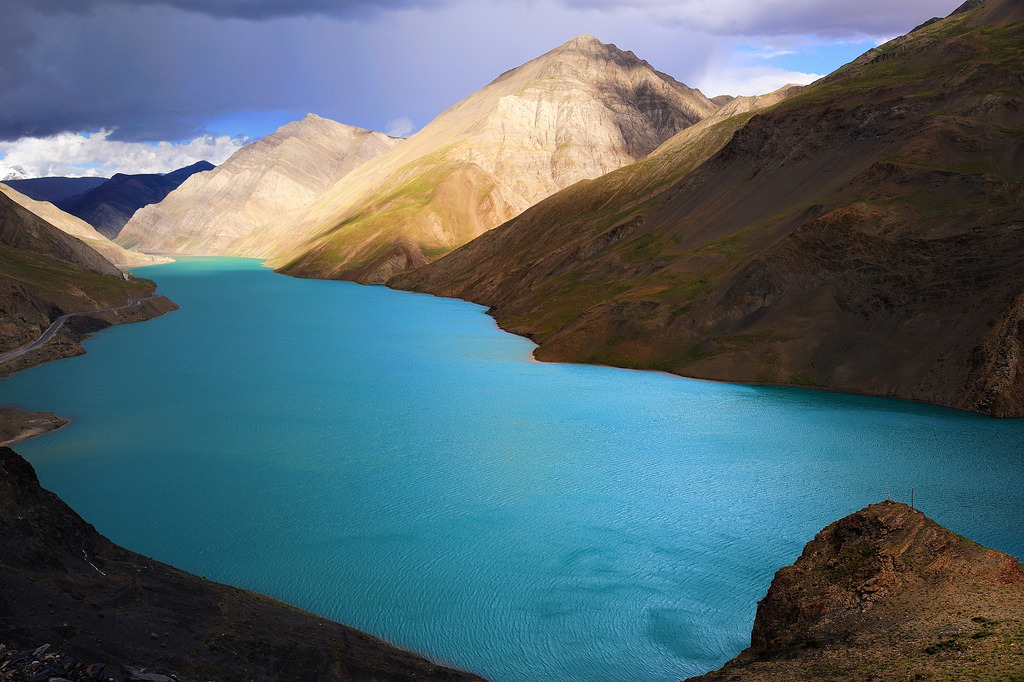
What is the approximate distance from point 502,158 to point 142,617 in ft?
519

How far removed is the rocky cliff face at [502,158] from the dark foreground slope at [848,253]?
74.7 meters

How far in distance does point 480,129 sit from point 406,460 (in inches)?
6033

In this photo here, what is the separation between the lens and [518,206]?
157 meters

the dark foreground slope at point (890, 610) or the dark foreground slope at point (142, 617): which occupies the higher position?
the dark foreground slope at point (890, 610)

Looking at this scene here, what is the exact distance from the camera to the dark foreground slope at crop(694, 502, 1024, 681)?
11.0 metres

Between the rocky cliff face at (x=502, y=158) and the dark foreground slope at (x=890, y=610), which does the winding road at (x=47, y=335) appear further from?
the rocky cliff face at (x=502, y=158)

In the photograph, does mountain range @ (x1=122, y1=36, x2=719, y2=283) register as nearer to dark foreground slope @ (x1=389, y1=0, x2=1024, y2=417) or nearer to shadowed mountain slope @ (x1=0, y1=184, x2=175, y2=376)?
shadowed mountain slope @ (x1=0, y1=184, x2=175, y2=376)

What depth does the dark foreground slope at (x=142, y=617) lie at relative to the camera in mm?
12422

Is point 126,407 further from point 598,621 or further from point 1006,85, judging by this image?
point 1006,85

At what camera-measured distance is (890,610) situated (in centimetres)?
1262

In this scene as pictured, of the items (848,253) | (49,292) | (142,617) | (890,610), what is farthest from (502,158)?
(890,610)

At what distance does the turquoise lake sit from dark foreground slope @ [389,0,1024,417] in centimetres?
284

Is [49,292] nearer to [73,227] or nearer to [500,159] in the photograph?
[73,227]

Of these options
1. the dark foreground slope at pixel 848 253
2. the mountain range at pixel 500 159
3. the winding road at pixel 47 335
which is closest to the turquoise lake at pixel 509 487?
the dark foreground slope at pixel 848 253
